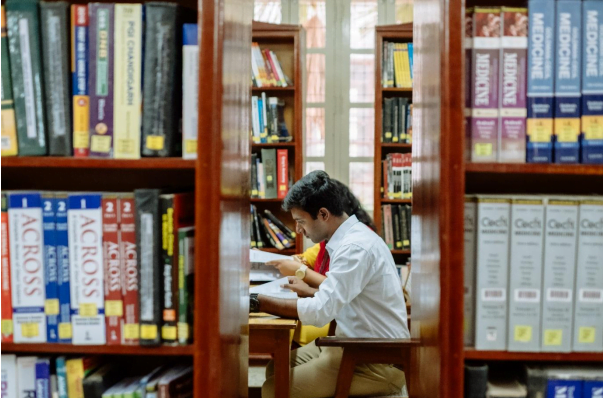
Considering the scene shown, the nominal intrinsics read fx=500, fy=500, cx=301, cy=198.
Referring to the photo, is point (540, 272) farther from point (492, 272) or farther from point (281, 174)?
point (281, 174)

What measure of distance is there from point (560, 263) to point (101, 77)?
978 millimetres

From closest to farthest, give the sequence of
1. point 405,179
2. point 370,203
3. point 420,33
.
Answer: point 420,33
point 405,179
point 370,203

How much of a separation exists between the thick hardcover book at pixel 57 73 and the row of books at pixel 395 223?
283 centimetres

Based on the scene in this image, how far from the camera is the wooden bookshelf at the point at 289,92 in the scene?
11.8ft

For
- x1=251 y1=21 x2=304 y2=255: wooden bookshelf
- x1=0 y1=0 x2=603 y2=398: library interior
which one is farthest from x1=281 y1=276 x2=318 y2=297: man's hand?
x1=251 y1=21 x2=304 y2=255: wooden bookshelf

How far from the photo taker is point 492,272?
0.99m

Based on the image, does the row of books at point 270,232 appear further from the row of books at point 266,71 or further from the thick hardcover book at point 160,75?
the thick hardcover book at point 160,75

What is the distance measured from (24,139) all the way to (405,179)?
287 centimetres

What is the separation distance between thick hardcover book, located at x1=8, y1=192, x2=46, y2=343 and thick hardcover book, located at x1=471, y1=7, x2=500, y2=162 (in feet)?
2.92

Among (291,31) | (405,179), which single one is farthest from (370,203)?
(291,31)

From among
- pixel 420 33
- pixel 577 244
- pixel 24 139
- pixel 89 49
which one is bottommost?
pixel 577 244

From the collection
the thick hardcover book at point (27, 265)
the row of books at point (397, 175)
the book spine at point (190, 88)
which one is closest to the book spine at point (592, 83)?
the book spine at point (190, 88)

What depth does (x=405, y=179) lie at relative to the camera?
11.7ft

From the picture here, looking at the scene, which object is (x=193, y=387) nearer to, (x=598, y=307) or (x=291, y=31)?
(x=598, y=307)
